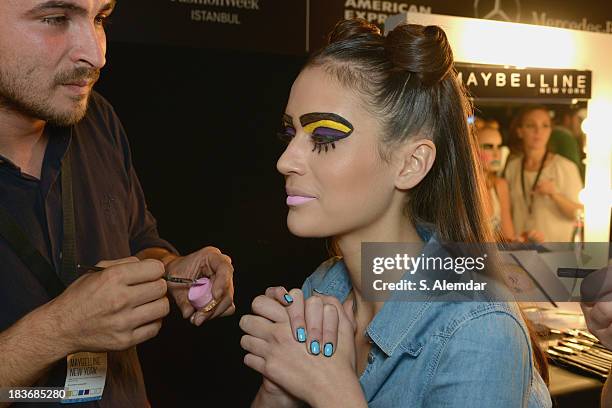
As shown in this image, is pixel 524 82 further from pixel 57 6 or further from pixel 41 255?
pixel 41 255

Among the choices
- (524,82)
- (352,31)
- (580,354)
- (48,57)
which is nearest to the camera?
(352,31)

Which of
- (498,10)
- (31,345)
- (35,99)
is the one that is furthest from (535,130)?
(31,345)

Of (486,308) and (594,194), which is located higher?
(594,194)

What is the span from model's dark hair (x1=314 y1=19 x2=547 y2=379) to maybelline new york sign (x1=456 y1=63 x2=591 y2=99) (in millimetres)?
964

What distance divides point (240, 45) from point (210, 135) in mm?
717

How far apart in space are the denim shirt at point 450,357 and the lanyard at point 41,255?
743mm

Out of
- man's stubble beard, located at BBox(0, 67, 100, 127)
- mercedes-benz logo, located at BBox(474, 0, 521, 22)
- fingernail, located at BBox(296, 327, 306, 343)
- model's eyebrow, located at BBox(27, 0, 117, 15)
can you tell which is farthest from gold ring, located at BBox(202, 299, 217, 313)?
mercedes-benz logo, located at BBox(474, 0, 521, 22)

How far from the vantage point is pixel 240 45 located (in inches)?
113

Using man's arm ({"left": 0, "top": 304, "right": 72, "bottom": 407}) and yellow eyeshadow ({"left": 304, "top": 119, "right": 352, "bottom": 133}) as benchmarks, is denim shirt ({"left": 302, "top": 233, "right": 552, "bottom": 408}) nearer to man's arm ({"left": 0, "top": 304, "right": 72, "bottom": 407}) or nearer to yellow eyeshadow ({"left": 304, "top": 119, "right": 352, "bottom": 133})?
yellow eyeshadow ({"left": 304, "top": 119, "right": 352, "bottom": 133})

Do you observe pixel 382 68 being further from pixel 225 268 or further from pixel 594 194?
pixel 594 194

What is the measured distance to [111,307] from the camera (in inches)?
A: 48.7

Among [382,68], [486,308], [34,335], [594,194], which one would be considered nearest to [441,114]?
[382,68]

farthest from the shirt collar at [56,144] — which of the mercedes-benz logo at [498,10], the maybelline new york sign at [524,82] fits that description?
the mercedes-benz logo at [498,10]

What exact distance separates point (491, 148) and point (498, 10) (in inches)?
53.2
